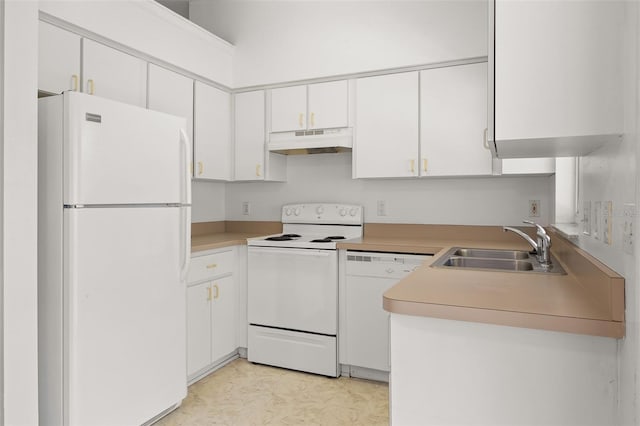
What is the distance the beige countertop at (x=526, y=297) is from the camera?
1187 mm

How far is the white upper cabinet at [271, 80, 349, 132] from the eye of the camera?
3363mm

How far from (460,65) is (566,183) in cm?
108

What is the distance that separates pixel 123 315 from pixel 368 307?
1.53 m

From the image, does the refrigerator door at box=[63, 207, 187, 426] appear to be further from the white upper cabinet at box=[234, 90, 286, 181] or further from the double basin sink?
the double basin sink

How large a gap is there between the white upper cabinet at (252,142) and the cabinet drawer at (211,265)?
73 cm

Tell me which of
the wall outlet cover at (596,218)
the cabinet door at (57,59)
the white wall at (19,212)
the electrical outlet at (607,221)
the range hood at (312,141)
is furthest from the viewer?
the range hood at (312,141)

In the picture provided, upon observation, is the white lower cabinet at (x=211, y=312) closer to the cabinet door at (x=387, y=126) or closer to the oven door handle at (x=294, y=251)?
the oven door handle at (x=294, y=251)

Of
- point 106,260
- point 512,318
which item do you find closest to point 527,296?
point 512,318

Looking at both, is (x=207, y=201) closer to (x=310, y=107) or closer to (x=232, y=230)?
(x=232, y=230)

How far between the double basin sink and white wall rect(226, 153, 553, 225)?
55cm

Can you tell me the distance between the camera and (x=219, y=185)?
4.14m

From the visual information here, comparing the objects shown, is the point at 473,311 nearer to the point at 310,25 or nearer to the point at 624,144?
the point at 624,144

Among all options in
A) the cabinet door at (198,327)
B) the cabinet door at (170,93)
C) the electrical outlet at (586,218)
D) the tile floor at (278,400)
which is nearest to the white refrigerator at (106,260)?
the tile floor at (278,400)

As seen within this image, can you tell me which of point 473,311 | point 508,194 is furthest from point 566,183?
point 473,311
